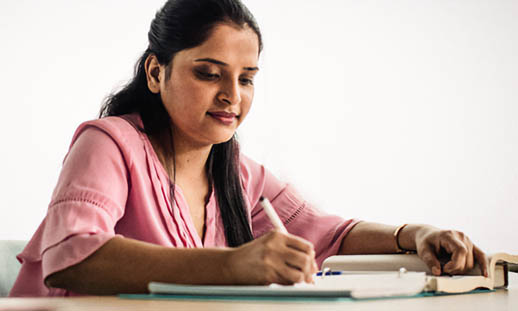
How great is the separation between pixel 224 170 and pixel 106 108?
312 millimetres

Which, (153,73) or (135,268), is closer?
(135,268)

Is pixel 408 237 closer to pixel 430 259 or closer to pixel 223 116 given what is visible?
pixel 430 259

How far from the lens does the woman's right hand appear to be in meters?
0.82

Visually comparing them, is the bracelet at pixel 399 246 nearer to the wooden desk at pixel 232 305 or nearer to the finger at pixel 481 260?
the finger at pixel 481 260

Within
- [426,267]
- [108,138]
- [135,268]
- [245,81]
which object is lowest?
[426,267]

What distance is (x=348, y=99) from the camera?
3.48 metres

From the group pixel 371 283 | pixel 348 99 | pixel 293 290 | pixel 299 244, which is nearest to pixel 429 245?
pixel 371 283

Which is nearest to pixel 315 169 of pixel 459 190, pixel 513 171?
pixel 459 190

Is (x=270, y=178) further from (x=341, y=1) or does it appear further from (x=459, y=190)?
(x=341, y=1)

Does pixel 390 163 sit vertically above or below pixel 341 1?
below

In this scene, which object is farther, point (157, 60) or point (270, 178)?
point (270, 178)

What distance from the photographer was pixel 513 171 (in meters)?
3.25

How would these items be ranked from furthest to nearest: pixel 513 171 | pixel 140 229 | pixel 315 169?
pixel 315 169 < pixel 513 171 < pixel 140 229

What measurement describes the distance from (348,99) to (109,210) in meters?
2.56
